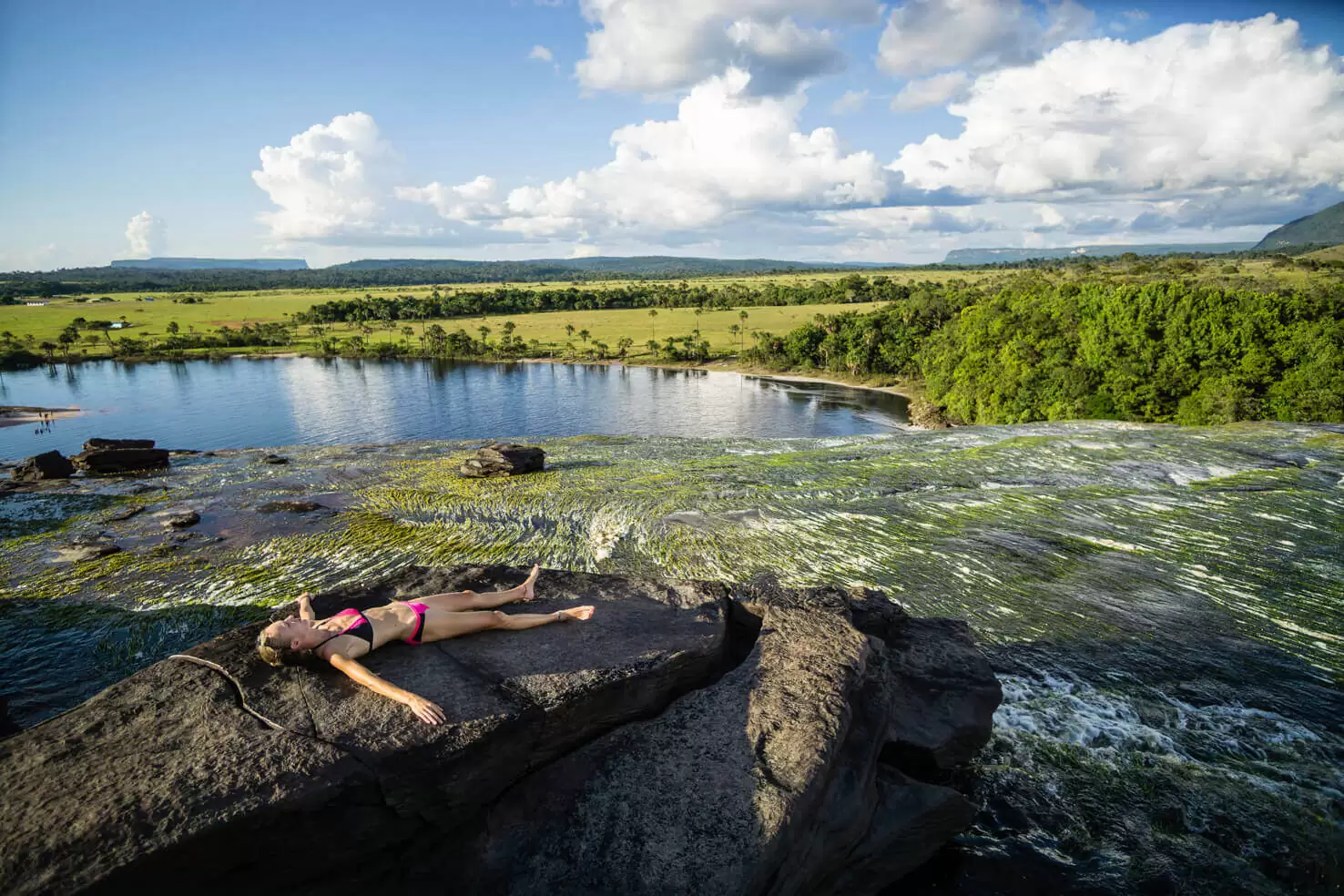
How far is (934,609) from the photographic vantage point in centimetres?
1648

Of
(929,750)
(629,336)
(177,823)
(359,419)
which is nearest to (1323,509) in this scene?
(929,750)

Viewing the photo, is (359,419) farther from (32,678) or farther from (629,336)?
(629,336)

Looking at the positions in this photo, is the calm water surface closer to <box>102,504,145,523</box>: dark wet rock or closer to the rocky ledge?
<box>102,504,145,523</box>: dark wet rock

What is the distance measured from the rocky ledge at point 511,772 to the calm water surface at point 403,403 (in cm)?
6622

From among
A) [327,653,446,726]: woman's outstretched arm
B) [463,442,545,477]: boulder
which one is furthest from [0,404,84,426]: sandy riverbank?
[327,653,446,726]: woman's outstretched arm

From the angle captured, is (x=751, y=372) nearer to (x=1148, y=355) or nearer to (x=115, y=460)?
(x=1148, y=355)

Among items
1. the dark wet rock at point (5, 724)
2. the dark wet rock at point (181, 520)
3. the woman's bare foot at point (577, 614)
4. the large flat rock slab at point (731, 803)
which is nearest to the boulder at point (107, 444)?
the dark wet rock at point (181, 520)

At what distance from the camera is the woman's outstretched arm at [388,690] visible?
Answer: 22.9 ft

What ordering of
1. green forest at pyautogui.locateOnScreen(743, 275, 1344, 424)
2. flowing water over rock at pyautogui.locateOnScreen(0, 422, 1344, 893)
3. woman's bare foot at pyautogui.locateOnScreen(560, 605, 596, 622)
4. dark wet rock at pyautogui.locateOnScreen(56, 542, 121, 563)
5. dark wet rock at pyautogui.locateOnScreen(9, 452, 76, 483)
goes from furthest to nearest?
1. green forest at pyautogui.locateOnScreen(743, 275, 1344, 424)
2. dark wet rock at pyautogui.locateOnScreen(9, 452, 76, 483)
3. dark wet rock at pyautogui.locateOnScreen(56, 542, 121, 563)
4. flowing water over rock at pyautogui.locateOnScreen(0, 422, 1344, 893)
5. woman's bare foot at pyautogui.locateOnScreen(560, 605, 596, 622)

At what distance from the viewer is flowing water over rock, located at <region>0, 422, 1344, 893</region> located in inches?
397

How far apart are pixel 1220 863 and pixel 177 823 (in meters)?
12.5

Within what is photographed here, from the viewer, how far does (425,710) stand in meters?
6.99

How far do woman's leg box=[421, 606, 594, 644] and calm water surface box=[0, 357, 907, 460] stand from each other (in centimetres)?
6560

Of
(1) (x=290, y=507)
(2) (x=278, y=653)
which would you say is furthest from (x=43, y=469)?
(2) (x=278, y=653)
